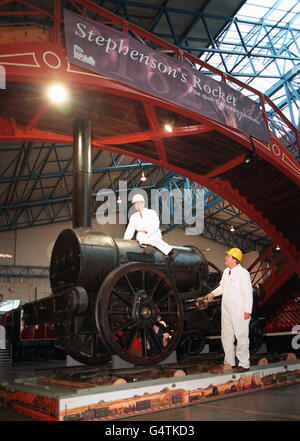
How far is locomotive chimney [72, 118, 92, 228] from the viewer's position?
21.5ft

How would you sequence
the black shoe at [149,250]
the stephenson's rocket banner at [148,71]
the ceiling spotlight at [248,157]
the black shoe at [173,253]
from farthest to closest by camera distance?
the ceiling spotlight at [248,157]
the black shoe at [173,253]
the black shoe at [149,250]
the stephenson's rocket banner at [148,71]

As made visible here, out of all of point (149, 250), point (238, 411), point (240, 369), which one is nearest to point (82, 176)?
point (149, 250)

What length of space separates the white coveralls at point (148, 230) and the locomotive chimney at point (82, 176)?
742 mm

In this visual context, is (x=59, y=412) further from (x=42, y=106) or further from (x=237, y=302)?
(x=42, y=106)

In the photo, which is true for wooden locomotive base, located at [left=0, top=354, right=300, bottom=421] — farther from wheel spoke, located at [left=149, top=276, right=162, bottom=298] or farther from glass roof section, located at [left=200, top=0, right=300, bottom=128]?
glass roof section, located at [left=200, top=0, right=300, bottom=128]

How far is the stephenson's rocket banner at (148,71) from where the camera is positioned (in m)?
6.06

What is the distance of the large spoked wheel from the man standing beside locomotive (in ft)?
2.63

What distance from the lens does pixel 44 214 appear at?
1072 inches

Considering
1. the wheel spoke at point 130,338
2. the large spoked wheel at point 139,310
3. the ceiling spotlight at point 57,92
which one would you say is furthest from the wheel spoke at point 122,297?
the ceiling spotlight at point 57,92

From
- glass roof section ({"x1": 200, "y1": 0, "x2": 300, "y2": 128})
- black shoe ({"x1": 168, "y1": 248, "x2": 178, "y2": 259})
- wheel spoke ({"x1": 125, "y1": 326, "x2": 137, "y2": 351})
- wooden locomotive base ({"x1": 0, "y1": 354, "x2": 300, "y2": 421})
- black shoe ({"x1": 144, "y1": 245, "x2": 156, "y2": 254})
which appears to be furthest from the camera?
glass roof section ({"x1": 200, "y1": 0, "x2": 300, "y2": 128})

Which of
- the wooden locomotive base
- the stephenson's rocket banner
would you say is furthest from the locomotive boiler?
the stephenson's rocket banner

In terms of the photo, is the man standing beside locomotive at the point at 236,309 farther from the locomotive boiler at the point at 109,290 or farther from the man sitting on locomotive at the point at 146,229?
the man sitting on locomotive at the point at 146,229

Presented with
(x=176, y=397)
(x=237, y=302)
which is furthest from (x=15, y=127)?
(x=176, y=397)

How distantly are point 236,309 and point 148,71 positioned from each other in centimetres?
414
